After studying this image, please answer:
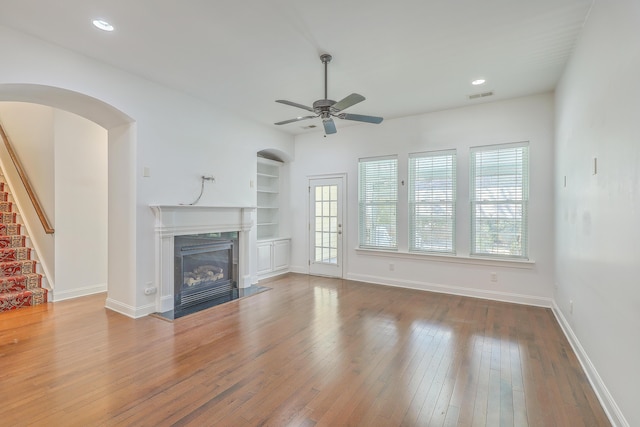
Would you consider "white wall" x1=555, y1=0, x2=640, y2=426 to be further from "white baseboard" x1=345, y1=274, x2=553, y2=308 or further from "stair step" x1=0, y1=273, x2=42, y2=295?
"stair step" x1=0, y1=273, x2=42, y2=295

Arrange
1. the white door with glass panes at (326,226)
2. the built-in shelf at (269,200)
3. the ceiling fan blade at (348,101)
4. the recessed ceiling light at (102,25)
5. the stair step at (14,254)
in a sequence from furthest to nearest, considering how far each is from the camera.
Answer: the built-in shelf at (269,200) → the white door with glass panes at (326,226) → the stair step at (14,254) → the ceiling fan blade at (348,101) → the recessed ceiling light at (102,25)

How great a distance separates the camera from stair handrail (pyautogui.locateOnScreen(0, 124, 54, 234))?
4602mm

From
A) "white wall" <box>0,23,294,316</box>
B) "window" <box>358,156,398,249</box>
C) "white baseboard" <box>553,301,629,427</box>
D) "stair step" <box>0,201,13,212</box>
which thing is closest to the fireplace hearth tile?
"white wall" <box>0,23,294,316</box>

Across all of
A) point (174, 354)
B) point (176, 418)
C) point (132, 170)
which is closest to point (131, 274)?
point (132, 170)

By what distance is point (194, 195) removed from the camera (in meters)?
4.65

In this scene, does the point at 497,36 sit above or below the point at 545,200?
above

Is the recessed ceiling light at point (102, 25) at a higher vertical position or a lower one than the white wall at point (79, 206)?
higher

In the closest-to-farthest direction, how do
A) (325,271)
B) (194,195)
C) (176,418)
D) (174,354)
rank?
1. (176,418)
2. (174,354)
3. (194,195)
4. (325,271)

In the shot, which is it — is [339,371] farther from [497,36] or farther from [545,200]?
[545,200]

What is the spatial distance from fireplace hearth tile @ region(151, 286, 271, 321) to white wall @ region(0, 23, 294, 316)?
299mm

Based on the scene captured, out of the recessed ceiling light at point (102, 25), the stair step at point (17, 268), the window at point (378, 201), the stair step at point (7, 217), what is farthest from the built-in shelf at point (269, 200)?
the stair step at point (7, 217)

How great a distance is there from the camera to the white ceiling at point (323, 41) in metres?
2.60

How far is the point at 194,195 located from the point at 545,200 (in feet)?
17.1

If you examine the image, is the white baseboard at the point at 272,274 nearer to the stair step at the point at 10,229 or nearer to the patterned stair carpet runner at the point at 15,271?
the patterned stair carpet runner at the point at 15,271
